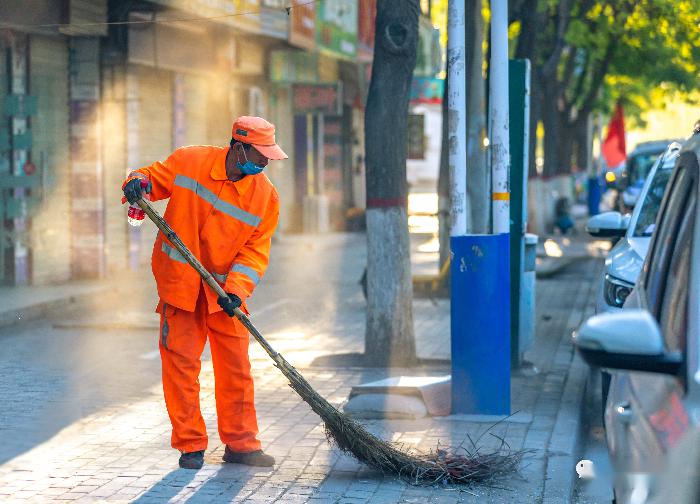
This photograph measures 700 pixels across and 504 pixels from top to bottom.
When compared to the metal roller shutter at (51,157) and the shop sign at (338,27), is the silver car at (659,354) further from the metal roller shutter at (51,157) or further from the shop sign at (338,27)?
the shop sign at (338,27)

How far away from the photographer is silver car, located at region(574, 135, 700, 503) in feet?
9.94

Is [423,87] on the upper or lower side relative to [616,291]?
upper

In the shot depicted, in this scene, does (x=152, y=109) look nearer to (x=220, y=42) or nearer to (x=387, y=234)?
(x=220, y=42)

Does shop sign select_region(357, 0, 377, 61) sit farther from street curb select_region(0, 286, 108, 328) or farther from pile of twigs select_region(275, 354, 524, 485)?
pile of twigs select_region(275, 354, 524, 485)

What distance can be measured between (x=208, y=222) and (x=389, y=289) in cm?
345

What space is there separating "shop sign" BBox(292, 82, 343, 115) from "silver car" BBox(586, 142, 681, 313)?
51.3 feet

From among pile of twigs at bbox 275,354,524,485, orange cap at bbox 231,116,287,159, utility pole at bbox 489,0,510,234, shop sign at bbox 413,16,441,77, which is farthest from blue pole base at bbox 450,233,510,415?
shop sign at bbox 413,16,441,77

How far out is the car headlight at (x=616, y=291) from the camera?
7730 mm

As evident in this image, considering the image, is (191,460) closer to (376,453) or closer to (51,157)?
(376,453)

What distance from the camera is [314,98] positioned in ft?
81.4

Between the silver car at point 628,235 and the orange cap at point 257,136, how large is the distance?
2272 mm

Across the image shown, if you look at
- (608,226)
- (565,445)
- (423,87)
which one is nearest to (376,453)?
(565,445)

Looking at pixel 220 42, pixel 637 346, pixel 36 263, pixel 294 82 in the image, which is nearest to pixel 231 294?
pixel 637 346

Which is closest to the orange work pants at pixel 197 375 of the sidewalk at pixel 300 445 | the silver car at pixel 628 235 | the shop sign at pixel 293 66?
the sidewalk at pixel 300 445
